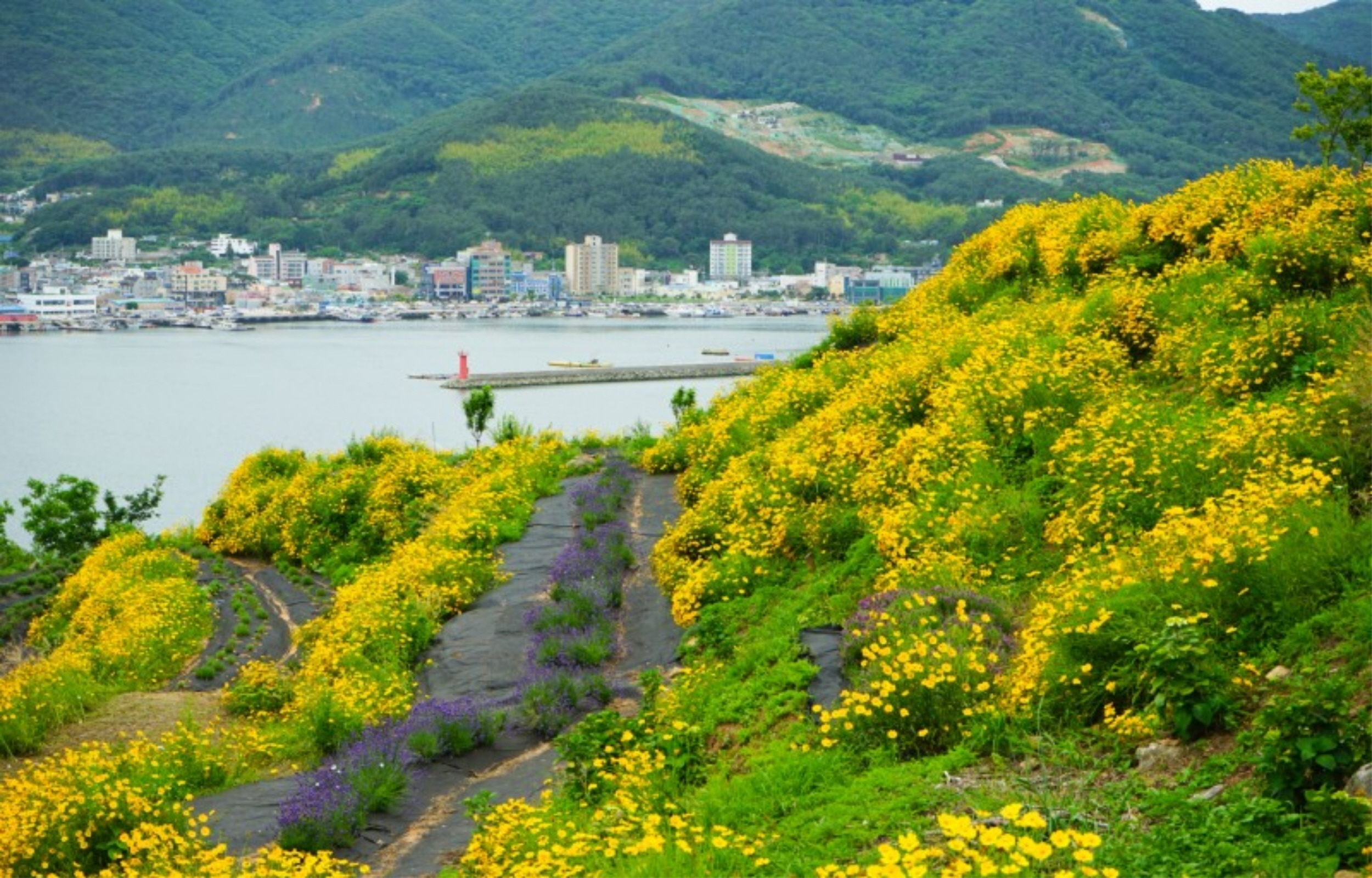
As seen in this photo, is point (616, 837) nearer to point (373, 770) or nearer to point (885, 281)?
point (373, 770)

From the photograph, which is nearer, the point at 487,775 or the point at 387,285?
the point at 487,775

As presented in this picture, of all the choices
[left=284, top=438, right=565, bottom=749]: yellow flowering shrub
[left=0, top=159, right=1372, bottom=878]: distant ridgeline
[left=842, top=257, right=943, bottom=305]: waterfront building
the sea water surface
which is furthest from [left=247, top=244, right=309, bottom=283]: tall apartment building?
[left=0, top=159, right=1372, bottom=878]: distant ridgeline

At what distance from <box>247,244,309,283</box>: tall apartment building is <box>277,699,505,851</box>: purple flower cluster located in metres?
150

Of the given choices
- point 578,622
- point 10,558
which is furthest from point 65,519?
point 578,622

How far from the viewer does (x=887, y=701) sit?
6891mm

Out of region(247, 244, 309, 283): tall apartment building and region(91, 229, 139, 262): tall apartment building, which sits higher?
region(91, 229, 139, 262): tall apartment building

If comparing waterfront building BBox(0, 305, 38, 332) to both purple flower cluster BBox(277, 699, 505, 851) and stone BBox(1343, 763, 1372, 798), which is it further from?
stone BBox(1343, 763, 1372, 798)

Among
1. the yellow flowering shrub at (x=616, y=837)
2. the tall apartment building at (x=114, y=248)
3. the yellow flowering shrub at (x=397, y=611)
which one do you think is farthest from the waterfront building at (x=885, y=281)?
the yellow flowering shrub at (x=616, y=837)

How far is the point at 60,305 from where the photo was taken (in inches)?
4934

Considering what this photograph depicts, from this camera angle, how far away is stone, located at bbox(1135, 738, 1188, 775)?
18.9 feet

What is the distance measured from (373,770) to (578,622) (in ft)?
11.7

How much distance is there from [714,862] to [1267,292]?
7.69 meters

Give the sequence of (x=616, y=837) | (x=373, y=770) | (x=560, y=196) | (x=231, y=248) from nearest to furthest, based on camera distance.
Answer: (x=616, y=837) → (x=373, y=770) → (x=231, y=248) → (x=560, y=196)

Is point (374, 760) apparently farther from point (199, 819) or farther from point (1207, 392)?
point (1207, 392)
